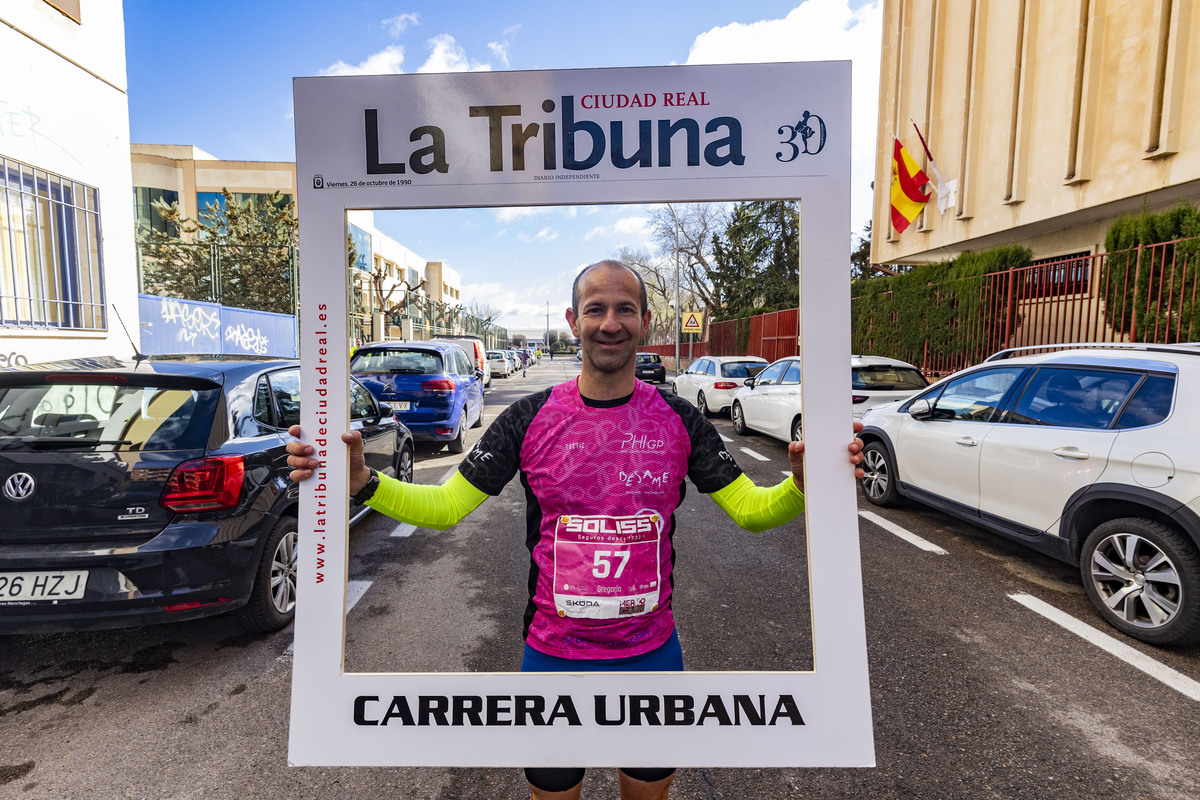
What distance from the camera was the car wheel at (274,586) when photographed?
129 inches

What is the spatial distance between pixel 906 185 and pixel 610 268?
16186mm

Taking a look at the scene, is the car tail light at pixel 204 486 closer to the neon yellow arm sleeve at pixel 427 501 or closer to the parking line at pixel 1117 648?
the neon yellow arm sleeve at pixel 427 501

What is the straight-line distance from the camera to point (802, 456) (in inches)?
60.9

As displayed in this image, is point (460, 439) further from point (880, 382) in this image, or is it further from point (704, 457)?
point (704, 457)

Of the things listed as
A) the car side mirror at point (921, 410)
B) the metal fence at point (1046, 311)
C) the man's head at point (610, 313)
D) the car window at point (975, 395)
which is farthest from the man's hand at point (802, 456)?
the car side mirror at point (921, 410)

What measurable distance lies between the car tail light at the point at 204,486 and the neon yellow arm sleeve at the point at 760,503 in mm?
2561

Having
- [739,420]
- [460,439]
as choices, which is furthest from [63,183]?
[739,420]

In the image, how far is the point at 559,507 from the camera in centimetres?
158

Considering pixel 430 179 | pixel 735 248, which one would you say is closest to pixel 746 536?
pixel 735 248

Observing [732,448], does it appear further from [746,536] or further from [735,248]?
[735,248]

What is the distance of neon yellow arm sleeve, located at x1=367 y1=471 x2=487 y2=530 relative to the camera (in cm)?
160

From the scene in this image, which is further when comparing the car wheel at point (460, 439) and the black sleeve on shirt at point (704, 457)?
the car wheel at point (460, 439)

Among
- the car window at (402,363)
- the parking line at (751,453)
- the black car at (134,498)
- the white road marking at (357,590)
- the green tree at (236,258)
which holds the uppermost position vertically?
the green tree at (236,258)

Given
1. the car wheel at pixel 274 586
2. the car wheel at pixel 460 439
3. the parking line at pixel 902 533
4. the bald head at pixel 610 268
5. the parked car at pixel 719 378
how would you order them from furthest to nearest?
the parked car at pixel 719 378 < the car wheel at pixel 460 439 < the parking line at pixel 902 533 < the car wheel at pixel 274 586 < the bald head at pixel 610 268
